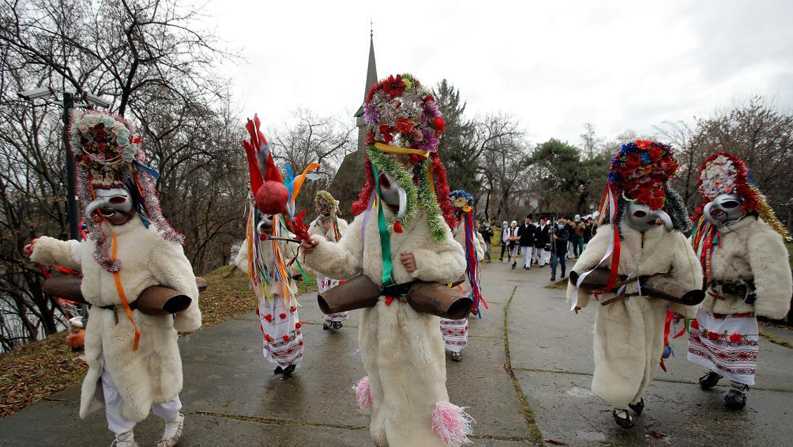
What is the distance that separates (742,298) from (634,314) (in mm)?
1418

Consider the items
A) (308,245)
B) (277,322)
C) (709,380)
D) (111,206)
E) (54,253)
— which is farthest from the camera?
(277,322)

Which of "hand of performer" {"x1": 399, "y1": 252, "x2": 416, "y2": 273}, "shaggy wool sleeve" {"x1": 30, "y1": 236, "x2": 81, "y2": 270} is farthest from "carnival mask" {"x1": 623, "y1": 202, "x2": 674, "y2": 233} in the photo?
"shaggy wool sleeve" {"x1": 30, "y1": 236, "x2": 81, "y2": 270}

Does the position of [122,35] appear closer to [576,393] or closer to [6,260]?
[6,260]

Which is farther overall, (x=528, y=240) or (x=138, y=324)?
(x=528, y=240)

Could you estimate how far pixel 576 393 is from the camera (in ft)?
13.1

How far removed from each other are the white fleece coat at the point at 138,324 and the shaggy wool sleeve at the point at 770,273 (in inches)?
189

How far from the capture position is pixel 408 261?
2402mm

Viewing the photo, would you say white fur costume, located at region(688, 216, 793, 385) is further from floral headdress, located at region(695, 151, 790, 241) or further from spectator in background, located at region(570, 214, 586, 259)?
spectator in background, located at region(570, 214, 586, 259)

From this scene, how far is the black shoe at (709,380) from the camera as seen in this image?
13.3 ft

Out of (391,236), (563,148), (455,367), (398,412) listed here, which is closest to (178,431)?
(398,412)

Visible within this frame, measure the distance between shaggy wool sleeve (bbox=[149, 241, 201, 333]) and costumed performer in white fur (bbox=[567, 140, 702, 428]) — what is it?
9.88 feet

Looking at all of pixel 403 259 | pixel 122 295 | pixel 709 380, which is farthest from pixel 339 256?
pixel 709 380

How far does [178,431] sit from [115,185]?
6.32 feet

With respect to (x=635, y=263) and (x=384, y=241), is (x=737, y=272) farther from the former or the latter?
(x=384, y=241)
